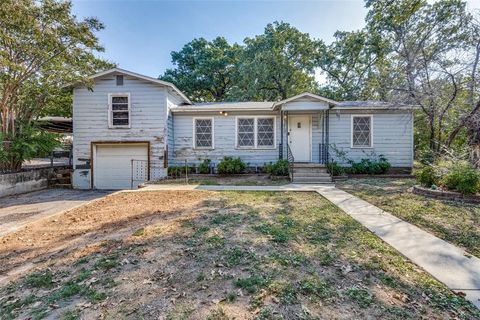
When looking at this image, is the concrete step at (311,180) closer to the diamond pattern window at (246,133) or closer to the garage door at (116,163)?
the diamond pattern window at (246,133)

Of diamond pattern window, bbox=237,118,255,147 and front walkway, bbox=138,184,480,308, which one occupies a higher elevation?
diamond pattern window, bbox=237,118,255,147

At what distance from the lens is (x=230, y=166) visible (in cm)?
1139

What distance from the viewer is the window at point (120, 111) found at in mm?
11297

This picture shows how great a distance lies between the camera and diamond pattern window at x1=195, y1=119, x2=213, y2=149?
39.8 feet

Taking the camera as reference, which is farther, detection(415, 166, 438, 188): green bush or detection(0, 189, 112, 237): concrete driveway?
detection(415, 166, 438, 188): green bush

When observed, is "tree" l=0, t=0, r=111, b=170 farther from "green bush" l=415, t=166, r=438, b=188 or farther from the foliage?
"green bush" l=415, t=166, r=438, b=188

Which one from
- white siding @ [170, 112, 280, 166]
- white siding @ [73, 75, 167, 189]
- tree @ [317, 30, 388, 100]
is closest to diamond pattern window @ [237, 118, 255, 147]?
white siding @ [170, 112, 280, 166]

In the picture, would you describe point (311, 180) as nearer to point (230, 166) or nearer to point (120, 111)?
point (230, 166)

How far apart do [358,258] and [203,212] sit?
3.16 meters

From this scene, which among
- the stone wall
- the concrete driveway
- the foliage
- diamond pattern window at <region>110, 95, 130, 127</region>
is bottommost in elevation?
the concrete driveway

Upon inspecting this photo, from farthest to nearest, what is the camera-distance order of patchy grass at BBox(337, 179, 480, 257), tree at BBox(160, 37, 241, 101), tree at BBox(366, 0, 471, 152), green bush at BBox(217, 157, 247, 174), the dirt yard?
tree at BBox(160, 37, 241, 101), green bush at BBox(217, 157, 247, 174), tree at BBox(366, 0, 471, 152), patchy grass at BBox(337, 179, 480, 257), the dirt yard

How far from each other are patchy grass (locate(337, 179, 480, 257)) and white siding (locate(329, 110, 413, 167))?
4401 mm

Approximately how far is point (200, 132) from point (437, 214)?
374 inches

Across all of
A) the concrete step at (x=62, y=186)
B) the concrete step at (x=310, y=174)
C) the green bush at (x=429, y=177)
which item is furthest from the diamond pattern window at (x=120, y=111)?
the green bush at (x=429, y=177)
